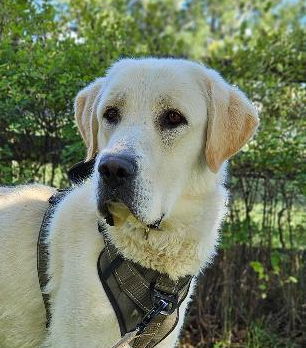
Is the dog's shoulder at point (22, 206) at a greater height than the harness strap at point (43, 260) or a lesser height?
greater

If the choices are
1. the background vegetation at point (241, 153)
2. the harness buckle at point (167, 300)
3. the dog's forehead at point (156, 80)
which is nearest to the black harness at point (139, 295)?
the harness buckle at point (167, 300)

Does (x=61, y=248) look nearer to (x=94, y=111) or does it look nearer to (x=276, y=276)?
(x=94, y=111)

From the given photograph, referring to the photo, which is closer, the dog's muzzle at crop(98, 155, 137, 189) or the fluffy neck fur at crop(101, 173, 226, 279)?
the dog's muzzle at crop(98, 155, 137, 189)

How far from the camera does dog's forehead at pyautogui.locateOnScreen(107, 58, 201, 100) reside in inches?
101

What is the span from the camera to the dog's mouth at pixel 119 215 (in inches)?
94.0

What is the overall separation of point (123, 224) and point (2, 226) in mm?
718

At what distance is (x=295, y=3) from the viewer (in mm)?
17031

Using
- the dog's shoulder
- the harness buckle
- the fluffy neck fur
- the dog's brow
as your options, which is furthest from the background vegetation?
the harness buckle

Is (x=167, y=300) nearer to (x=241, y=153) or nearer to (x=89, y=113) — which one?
(x=89, y=113)

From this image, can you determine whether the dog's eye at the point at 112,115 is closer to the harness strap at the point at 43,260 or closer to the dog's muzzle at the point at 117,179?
the dog's muzzle at the point at 117,179

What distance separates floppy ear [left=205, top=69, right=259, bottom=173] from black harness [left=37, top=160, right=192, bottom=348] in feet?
1.96

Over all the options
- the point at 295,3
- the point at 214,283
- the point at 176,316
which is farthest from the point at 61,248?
the point at 295,3

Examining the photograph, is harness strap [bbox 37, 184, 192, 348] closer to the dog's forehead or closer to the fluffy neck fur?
the fluffy neck fur

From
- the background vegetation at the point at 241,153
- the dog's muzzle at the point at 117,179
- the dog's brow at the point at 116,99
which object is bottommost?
the background vegetation at the point at 241,153
